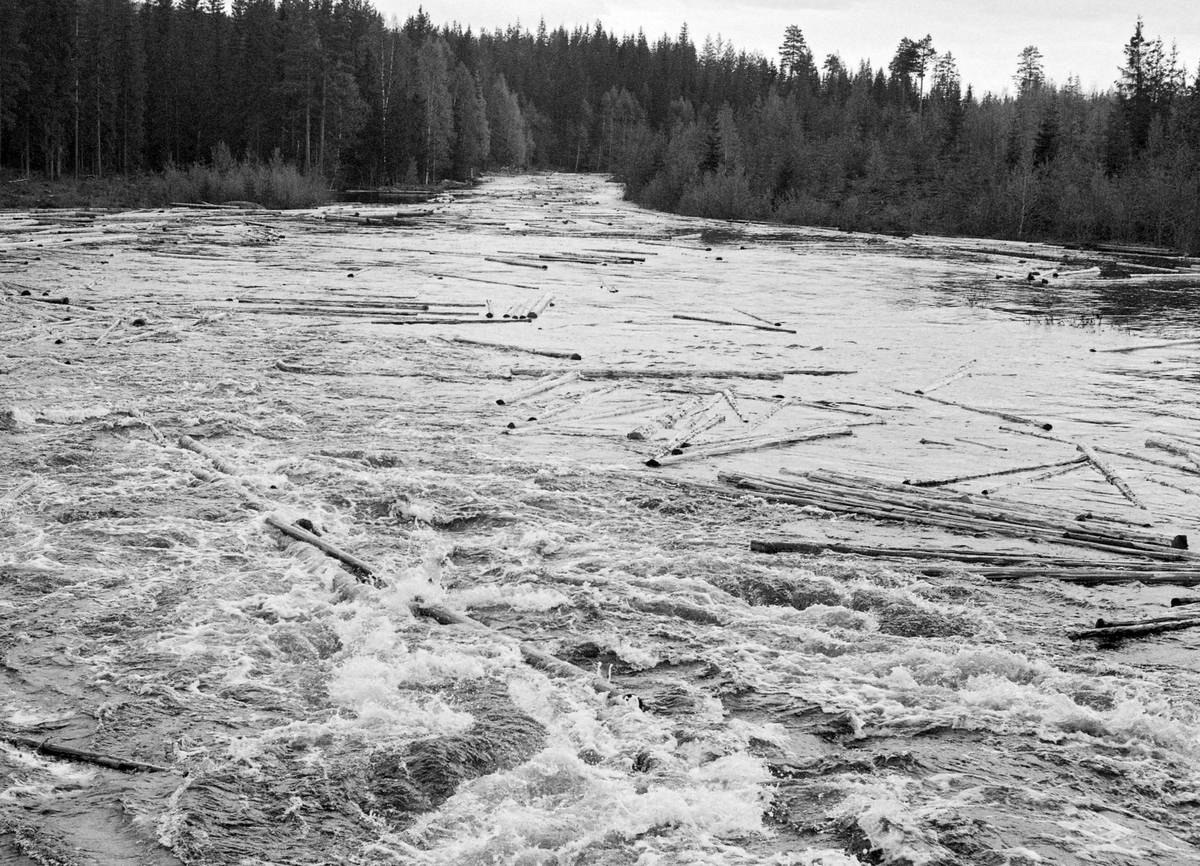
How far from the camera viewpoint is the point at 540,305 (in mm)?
19172

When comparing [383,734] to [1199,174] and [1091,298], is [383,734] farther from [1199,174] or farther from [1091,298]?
[1199,174]

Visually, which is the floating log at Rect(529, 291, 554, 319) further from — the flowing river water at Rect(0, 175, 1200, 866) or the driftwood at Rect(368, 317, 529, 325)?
the flowing river water at Rect(0, 175, 1200, 866)

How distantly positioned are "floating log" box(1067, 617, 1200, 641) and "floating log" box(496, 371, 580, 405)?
6.74 metres

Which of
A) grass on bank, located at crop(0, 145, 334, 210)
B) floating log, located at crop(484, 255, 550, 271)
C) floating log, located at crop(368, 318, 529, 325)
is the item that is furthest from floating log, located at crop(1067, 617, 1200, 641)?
grass on bank, located at crop(0, 145, 334, 210)

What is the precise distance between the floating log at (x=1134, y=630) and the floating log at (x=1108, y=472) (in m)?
2.49

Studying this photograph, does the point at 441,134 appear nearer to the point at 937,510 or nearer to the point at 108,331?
the point at 108,331

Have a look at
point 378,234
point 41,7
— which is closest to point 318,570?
point 378,234

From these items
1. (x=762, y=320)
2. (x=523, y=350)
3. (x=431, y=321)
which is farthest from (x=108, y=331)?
(x=762, y=320)

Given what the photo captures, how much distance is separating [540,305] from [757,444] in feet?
32.1

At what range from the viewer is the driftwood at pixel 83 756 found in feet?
15.0

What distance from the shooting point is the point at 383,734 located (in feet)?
16.3

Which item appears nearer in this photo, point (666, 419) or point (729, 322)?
point (666, 419)

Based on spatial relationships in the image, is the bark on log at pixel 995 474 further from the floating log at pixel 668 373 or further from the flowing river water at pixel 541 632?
the floating log at pixel 668 373

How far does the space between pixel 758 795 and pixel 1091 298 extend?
23.0 m
